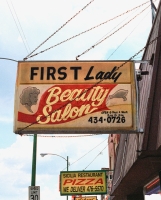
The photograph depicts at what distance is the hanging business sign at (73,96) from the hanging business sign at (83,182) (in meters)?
14.1

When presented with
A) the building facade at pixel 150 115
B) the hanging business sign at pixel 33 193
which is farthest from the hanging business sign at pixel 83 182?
the building facade at pixel 150 115

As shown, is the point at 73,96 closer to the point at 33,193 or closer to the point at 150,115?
the point at 150,115

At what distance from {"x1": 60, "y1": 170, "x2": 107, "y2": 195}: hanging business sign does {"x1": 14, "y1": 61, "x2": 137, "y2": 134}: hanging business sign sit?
46.2ft

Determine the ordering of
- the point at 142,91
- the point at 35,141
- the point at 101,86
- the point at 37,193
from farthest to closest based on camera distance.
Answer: the point at 35,141 < the point at 37,193 < the point at 142,91 < the point at 101,86

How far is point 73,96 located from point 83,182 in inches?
574

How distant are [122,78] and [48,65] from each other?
78.6 inches

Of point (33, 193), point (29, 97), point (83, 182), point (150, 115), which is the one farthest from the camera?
point (83, 182)

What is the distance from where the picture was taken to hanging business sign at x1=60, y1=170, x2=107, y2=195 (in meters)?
22.5

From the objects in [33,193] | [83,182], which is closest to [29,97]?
[33,193]

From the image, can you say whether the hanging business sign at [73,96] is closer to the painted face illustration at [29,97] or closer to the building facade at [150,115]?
the painted face illustration at [29,97]

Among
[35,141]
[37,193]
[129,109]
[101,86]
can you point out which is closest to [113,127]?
[129,109]

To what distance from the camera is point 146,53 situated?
1107 centimetres

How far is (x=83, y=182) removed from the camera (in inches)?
895

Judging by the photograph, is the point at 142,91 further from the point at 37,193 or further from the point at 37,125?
the point at 37,193
